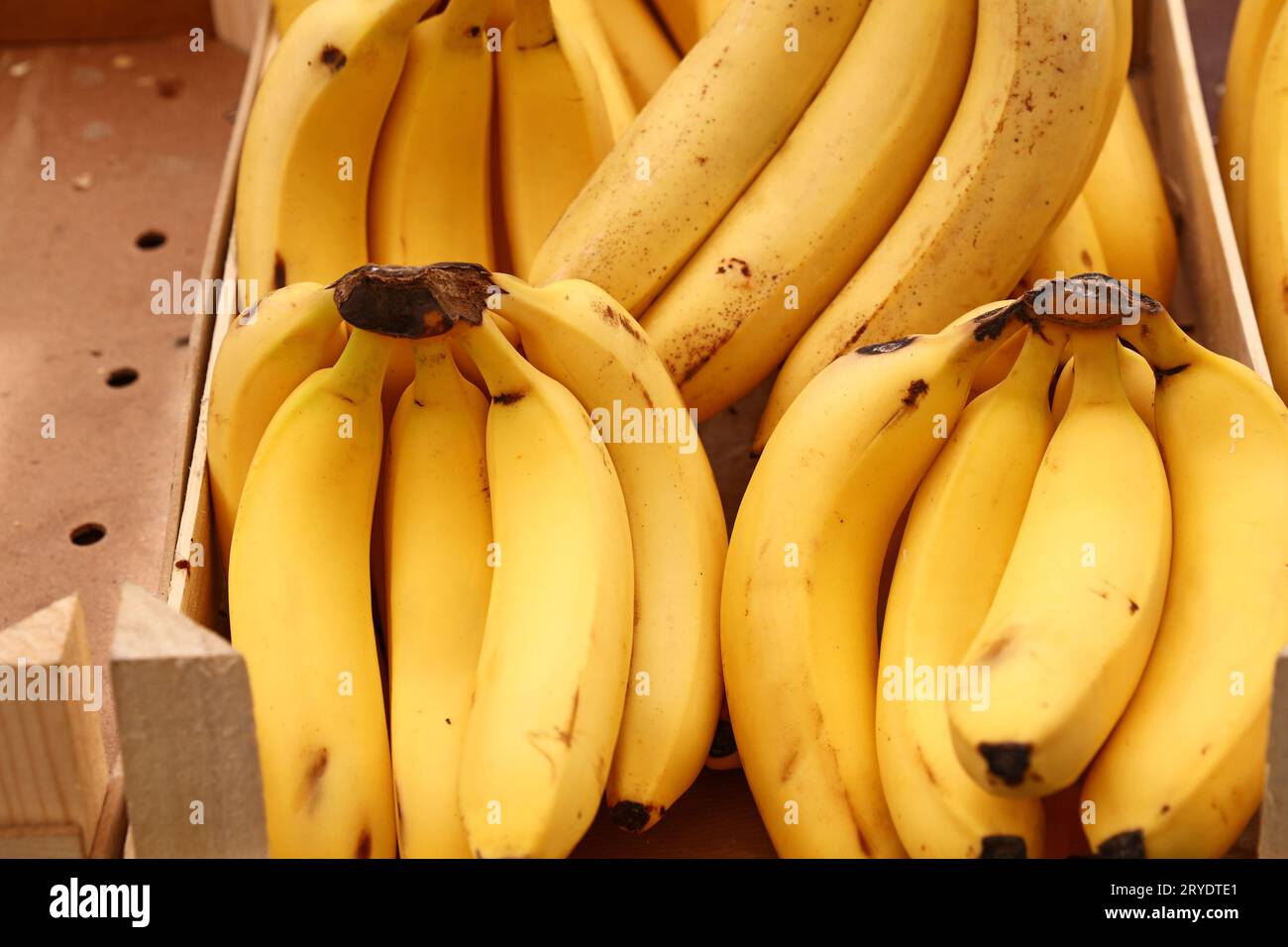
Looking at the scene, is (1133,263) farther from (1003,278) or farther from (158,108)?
(158,108)

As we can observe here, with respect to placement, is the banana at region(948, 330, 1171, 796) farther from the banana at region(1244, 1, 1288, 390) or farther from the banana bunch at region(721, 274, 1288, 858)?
the banana at region(1244, 1, 1288, 390)

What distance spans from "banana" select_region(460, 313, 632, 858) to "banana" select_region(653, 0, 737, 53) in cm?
61

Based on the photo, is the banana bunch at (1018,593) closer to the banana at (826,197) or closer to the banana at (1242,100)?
the banana at (826,197)

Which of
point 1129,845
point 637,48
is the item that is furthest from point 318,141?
point 1129,845

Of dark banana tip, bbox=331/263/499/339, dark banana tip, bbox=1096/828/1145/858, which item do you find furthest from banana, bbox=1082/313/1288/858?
dark banana tip, bbox=331/263/499/339

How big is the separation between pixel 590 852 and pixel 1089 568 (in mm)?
448

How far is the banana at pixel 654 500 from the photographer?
1204mm

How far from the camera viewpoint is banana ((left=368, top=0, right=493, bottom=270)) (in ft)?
4.90

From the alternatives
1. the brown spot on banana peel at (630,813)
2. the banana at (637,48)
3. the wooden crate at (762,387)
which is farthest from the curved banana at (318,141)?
the brown spot on banana peel at (630,813)

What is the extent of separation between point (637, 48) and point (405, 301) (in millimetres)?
748

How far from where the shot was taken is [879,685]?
115 centimetres

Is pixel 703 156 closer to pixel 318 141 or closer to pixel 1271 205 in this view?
pixel 318 141
